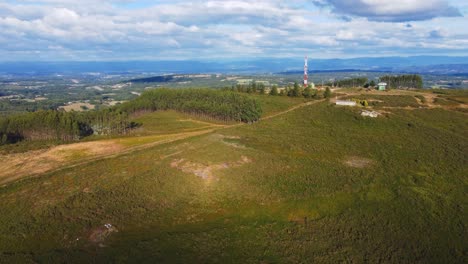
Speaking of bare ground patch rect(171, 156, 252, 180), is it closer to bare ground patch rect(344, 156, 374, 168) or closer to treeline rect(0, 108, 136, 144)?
bare ground patch rect(344, 156, 374, 168)

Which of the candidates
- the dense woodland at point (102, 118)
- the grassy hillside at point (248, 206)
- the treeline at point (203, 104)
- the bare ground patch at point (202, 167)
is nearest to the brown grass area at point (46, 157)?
the grassy hillside at point (248, 206)

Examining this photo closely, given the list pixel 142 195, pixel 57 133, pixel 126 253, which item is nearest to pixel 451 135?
pixel 142 195

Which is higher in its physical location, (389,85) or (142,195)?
(389,85)

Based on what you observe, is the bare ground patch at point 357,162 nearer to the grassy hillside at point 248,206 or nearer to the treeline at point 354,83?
the grassy hillside at point 248,206

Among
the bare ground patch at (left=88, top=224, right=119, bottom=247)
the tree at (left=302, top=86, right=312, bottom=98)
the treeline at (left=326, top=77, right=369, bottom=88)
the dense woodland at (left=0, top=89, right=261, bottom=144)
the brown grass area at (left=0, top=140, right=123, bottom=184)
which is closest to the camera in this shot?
the bare ground patch at (left=88, top=224, right=119, bottom=247)

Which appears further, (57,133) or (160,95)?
(160,95)

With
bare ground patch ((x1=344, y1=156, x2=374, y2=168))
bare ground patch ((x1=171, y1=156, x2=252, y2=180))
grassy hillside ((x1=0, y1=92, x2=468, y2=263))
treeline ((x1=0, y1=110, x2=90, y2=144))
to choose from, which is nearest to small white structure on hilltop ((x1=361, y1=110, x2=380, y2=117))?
grassy hillside ((x1=0, y1=92, x2=468, y2=263))

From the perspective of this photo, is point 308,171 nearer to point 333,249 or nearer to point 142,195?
point 333,249
